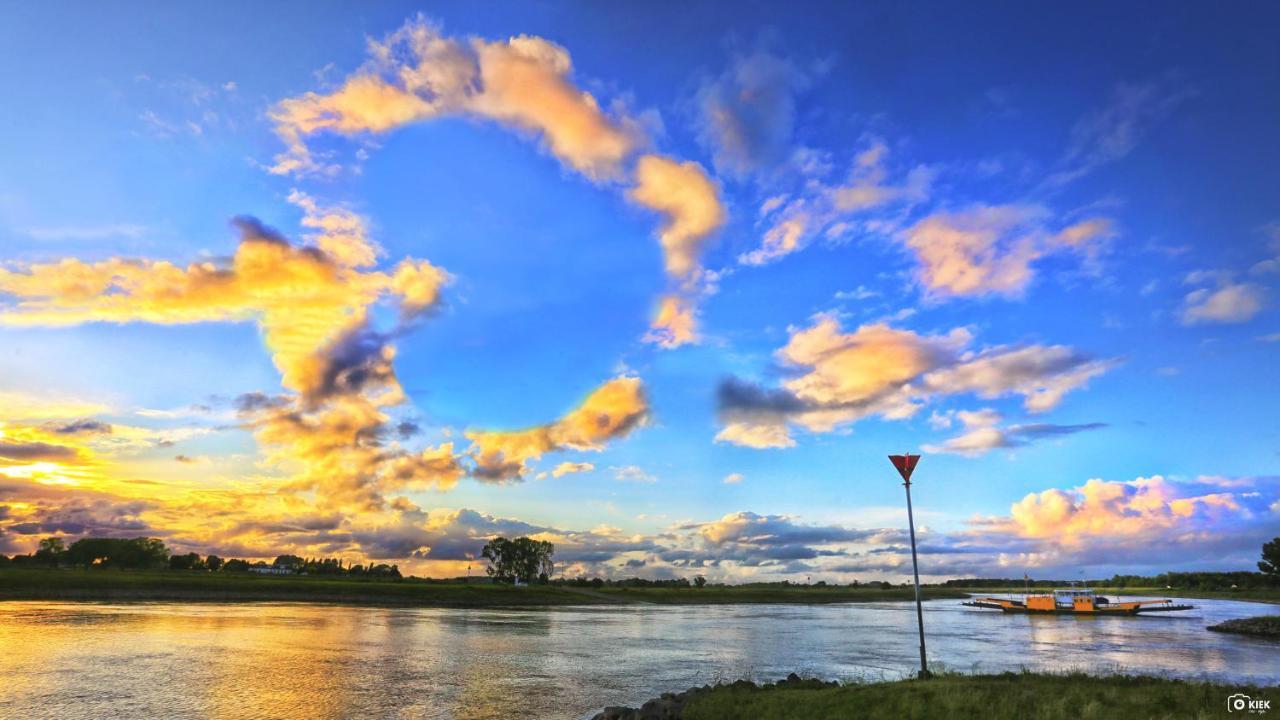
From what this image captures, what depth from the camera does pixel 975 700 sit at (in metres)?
20.4

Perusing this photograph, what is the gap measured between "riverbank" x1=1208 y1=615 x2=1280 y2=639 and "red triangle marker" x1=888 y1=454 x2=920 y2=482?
240 feet

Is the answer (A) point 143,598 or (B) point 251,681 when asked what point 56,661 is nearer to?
(B) point 251,681

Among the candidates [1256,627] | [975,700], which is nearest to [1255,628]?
[1256,627]

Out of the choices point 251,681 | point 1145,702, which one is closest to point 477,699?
point 251,681

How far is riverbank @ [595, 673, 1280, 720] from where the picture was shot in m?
19.2

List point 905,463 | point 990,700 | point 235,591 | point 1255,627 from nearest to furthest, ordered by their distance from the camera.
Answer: point 990,700
point 905,463
point 1255,627
point 235,591

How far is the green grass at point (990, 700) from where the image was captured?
1905 centimetres

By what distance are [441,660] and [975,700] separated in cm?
3833

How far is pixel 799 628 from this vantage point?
291 feet

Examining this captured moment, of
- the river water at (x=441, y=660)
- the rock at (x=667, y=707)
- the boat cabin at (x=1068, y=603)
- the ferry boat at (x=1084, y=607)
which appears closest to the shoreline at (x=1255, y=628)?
the river water at (x=441, y=660)

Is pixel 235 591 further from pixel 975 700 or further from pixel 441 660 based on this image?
pixel 975 700

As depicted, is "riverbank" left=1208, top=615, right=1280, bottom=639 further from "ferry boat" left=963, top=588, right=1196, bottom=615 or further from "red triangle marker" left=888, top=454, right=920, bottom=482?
"red triangle marker" left=888, top=454, right=920, bottom=482

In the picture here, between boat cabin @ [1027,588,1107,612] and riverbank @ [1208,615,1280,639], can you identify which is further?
boat cabin @ [1027,588,1107,612]
